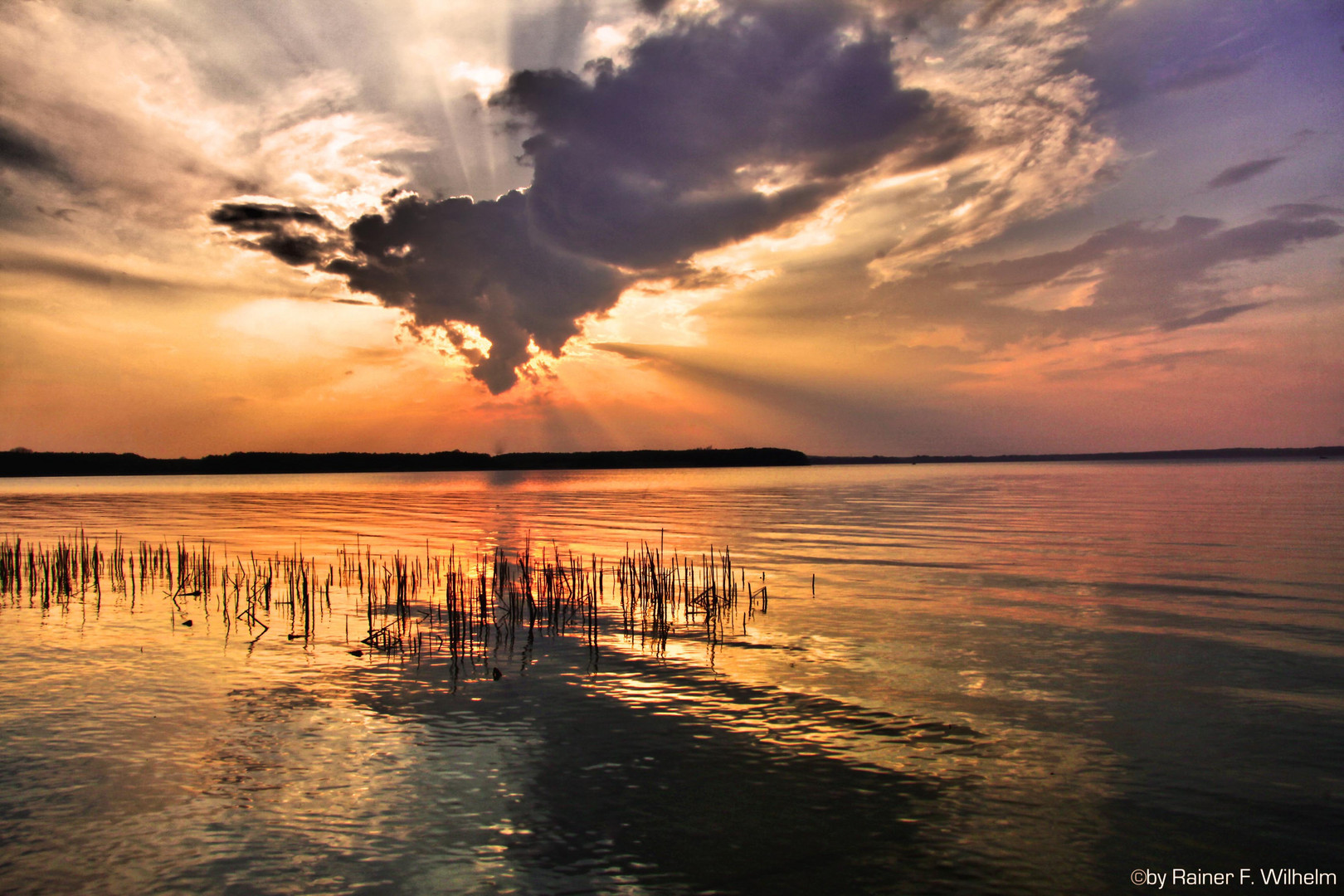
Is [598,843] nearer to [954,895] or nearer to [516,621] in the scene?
[954,895]

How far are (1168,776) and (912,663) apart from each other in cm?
499

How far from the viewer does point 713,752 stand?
370 inches

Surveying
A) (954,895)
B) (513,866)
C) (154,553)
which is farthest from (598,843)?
(154,553)

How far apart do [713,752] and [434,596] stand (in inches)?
532

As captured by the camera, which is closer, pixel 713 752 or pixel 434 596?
pixel 713 752

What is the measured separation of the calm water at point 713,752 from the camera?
22.5 feet

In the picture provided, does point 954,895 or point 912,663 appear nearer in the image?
point 954,895

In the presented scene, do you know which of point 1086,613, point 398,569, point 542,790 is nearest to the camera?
point 542,790

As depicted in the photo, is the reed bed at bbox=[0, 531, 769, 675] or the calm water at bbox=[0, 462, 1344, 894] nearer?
the calm water at bbox=[0, 462, 1344, 894]

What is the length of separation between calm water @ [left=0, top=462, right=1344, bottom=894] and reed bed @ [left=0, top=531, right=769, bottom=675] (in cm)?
69

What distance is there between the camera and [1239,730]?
10.0 m

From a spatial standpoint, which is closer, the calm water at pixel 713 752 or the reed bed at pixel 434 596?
the calm water at pixel 713 752

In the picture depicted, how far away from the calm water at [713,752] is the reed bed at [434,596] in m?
0.69

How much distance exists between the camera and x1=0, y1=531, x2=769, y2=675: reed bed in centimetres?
1595
